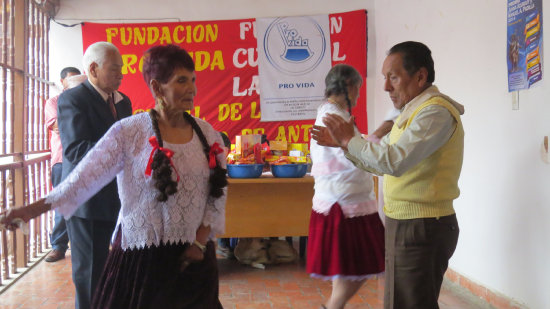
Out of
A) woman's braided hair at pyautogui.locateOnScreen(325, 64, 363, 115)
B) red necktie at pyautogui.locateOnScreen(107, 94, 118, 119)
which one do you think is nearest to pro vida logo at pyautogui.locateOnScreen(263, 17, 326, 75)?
woman's braided hair at pyautogui.locateOnScreen(325, 64, 363, 115)

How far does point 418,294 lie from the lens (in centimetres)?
168

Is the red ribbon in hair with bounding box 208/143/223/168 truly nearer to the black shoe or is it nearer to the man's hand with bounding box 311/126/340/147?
the man's hand with bounding box 311/126/340/147

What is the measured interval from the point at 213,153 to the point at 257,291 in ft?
7.29

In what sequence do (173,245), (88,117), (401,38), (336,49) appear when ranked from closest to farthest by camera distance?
(173,245)
(88,117)
(401,38)
(336,49)

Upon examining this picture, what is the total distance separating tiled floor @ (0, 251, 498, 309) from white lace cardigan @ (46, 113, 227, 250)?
6.26 ft

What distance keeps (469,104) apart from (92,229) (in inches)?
104

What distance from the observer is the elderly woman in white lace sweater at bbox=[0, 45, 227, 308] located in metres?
1.48

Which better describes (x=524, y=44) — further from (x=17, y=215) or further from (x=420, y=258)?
(x=17, y=215)

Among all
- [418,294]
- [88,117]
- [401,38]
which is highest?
[401,38]

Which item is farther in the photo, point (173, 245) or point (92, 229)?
point (92, 229)

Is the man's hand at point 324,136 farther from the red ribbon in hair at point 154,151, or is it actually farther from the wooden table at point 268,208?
the wooden table at point 268,208

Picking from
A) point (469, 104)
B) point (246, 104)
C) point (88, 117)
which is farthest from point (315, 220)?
point (246, 104)

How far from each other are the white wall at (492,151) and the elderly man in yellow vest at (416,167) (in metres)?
1.16

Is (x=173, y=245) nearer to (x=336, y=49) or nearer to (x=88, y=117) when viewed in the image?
(x=88, y=117)
